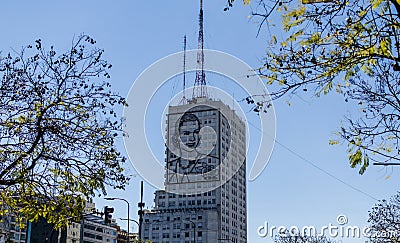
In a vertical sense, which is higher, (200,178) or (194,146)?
(194,146)

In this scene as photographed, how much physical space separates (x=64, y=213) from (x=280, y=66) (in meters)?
6.35

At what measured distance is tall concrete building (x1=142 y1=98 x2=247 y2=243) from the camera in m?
105

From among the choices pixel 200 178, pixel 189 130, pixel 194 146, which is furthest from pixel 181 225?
pixel 189 130

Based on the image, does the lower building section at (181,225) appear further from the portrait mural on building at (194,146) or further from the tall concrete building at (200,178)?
the portrait mural on building at (194,146)

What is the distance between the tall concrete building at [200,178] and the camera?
105m

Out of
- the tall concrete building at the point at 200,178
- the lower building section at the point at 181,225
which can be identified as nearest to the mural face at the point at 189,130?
the tall concrete building at the point at 200,178

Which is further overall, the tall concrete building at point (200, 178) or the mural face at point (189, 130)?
the tall concrete building at point (200, 178)

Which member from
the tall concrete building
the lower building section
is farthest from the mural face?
the lower building section

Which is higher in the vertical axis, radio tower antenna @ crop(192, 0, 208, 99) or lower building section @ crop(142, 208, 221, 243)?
radio tower antenna @ crop(192, 0, 208, 99)

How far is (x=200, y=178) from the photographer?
114312mm

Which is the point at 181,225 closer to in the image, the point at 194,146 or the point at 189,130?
the point at 194,146

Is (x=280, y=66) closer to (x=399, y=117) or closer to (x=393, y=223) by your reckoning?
(x=399, y=117)

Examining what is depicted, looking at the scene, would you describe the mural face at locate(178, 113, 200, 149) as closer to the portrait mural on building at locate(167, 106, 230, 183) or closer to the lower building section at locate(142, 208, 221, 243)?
the portrait mural on building at locate(167, 106, 230, 183)

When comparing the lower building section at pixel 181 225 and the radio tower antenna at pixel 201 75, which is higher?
the radio tower antenna at pixel 201 75
